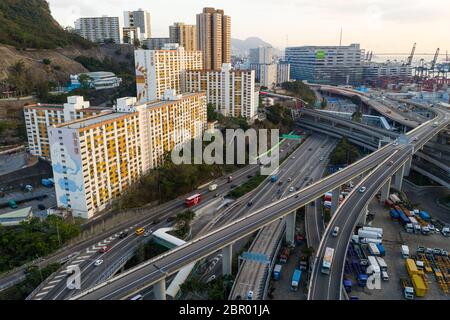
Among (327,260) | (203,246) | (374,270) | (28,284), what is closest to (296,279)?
(327,260)

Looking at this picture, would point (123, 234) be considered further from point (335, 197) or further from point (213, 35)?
point (213, 35)

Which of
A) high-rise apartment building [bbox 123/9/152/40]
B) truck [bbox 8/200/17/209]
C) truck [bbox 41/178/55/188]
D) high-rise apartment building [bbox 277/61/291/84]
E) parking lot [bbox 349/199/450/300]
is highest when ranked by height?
high-rise apartment building [bbox 123/9/152/40]

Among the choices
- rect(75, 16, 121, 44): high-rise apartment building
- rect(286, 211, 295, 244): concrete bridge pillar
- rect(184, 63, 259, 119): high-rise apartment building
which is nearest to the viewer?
rect(286, 211, 295, 244): concrete bridge pillar

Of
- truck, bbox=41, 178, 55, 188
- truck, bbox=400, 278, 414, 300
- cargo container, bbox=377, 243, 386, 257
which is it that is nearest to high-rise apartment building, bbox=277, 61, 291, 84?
truck, bbox=41, 178, 55, 188

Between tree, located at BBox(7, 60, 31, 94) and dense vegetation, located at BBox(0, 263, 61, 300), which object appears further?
tree, located at BBox(7, 60, 31, 94)

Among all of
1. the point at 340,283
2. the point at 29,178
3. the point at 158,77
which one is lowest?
the point at 340,283

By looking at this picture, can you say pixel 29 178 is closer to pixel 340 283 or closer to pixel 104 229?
pixel 104 229

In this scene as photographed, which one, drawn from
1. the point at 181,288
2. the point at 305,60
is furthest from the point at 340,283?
the point at 305,60

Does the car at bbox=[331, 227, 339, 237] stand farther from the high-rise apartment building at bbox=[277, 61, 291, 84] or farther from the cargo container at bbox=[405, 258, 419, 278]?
the high-rise apartment building at bbox=[277, 61, 291, 84]
